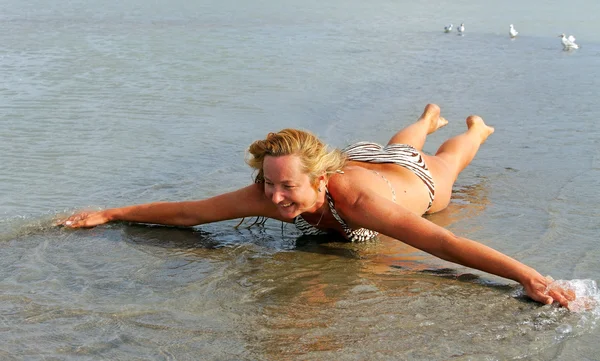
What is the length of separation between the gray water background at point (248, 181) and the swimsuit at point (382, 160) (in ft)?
0.39

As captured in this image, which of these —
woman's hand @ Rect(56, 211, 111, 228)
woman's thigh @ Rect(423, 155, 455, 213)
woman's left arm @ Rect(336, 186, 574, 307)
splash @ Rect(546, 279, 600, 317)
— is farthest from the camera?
woman's thigh @ Rect(423, 155, 455, 213)

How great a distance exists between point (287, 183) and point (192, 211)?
3.58ft

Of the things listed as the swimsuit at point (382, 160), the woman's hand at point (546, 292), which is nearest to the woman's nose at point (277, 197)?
the swimsuit at point (382, 160)

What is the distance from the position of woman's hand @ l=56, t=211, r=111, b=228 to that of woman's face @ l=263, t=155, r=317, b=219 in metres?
1.55

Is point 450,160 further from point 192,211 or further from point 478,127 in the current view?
point 192,211

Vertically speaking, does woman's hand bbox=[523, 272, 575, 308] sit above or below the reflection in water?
above

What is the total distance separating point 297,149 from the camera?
4430mm

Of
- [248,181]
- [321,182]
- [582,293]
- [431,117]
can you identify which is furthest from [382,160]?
[582,293]

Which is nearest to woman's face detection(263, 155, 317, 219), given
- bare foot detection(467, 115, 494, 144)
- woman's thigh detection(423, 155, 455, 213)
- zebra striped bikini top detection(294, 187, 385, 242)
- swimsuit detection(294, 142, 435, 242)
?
zebra striped bikini top detection(294, 187, 385, 242)

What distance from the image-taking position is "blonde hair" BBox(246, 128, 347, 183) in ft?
14.5

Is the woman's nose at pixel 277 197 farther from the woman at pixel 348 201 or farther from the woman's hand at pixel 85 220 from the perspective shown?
the woman's hand at pixel 85 220

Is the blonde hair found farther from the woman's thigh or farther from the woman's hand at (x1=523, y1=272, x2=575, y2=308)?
the woman's thigh

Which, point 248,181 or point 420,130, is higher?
point 420,130

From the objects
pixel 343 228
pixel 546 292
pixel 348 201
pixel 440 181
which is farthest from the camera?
pixel 440 181
